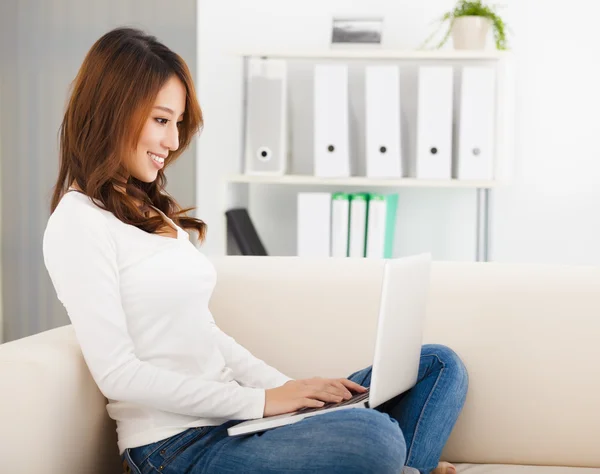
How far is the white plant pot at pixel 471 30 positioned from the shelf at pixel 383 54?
47mm

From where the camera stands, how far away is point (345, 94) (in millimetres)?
2840

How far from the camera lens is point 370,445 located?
127 cm

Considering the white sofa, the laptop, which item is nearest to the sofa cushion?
the white sofa

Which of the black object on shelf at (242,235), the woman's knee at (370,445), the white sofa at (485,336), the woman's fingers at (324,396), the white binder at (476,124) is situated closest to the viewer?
the woman's knee at (370,445)

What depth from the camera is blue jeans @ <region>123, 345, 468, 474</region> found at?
1278mm

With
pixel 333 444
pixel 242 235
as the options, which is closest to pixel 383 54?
pixel 242 235

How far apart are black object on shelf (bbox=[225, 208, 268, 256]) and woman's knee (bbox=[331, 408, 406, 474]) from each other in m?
1.60

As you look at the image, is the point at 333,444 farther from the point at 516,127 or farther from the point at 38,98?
the point at 38,98

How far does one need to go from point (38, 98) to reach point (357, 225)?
1.40m

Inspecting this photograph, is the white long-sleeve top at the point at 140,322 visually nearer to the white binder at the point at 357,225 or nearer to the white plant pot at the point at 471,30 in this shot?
the white binder at the point at 357,225

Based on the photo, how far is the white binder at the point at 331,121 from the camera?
2.84m

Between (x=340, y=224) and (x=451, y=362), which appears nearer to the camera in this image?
(x=451, y=362)

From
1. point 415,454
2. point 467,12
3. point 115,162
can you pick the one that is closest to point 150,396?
point 115,162

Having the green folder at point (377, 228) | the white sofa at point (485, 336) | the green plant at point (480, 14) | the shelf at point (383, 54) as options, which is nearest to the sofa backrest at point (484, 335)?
the white sofa at point (485, 336)
